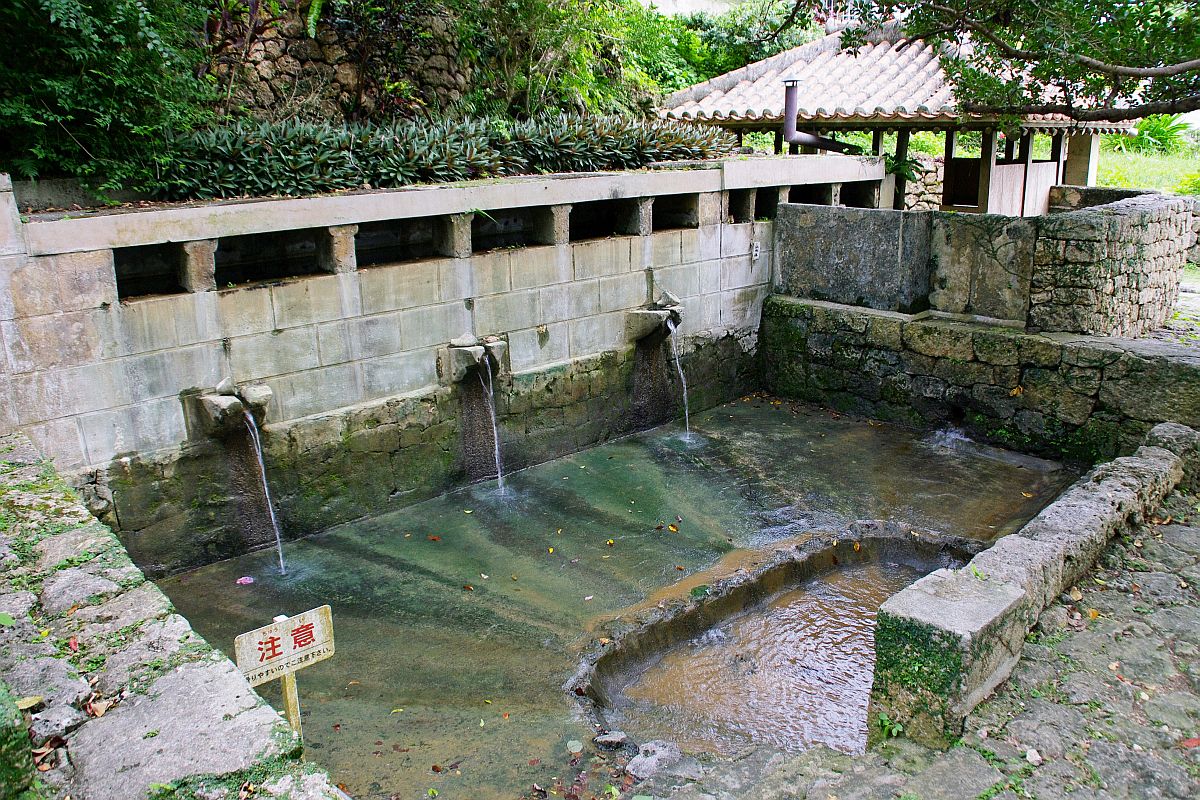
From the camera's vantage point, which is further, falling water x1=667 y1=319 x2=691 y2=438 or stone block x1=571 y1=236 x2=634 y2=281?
falling water x1=667 y1=319 x2=691 y2=438

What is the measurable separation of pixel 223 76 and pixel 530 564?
23.4 feet

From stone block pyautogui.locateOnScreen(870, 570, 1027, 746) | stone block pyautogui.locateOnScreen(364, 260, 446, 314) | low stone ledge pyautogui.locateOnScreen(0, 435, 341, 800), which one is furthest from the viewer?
stone block pyautogui.locateOnScreen(364, 260, 446, 314)

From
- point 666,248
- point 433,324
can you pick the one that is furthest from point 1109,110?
point 433,324

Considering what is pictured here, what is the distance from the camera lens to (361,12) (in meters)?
11.8

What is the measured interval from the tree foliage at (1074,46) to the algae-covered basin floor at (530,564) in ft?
11.7

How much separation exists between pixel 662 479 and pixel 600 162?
3.63 metres

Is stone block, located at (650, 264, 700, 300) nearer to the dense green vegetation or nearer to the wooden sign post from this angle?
the dense green vegetation

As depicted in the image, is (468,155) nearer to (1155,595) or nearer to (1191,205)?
(1155,595)

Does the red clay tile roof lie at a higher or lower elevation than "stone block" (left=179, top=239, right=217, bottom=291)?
higher

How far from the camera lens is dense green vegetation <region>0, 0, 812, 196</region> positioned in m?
6.73

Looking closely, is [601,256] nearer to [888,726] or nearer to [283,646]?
[888,726]

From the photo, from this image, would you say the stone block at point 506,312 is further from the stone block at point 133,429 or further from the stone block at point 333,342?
the stone block at point 133,429

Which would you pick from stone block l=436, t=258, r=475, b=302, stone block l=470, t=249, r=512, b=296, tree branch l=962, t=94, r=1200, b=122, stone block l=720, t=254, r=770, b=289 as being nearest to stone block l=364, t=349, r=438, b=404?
stone block l=436, t=258, r=475, b=302

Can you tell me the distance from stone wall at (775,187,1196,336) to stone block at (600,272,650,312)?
219 cm
